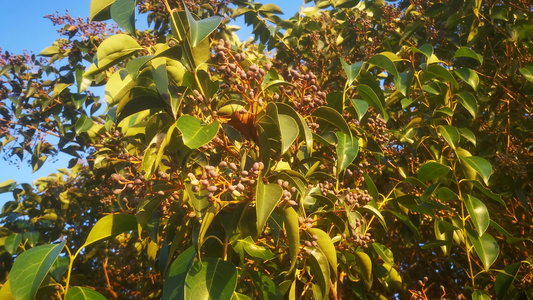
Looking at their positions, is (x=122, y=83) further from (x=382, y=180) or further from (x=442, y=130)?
(x=382, y=180)

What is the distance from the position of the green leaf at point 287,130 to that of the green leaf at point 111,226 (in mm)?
489

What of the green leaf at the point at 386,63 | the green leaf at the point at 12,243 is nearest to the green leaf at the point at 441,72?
the green leaf at the point at 386,63

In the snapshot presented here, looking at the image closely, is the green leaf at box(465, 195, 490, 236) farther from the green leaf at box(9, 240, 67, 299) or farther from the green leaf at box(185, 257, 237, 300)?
the green leaf at box(9, 240, 67, 299)

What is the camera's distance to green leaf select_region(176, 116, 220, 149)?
41.8 inches

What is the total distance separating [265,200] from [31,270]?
0.57 meters

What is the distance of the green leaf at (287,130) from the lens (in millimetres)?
1118

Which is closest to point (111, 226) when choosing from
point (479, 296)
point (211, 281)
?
point (211, 281)

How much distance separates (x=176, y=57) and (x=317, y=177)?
738mm

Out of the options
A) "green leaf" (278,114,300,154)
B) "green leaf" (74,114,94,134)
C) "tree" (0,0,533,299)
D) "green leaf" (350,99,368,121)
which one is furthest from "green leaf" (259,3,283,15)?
"green leaf" (278,114,300,154)

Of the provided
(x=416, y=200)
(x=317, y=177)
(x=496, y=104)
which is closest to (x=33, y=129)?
(x=317, y=177)

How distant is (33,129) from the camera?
3.21 m

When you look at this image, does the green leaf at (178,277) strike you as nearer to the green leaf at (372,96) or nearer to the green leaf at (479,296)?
the green leaf at (372,96)

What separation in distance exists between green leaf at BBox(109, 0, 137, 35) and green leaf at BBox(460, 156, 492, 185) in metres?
1.19

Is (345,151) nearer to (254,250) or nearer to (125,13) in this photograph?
(254,250)
